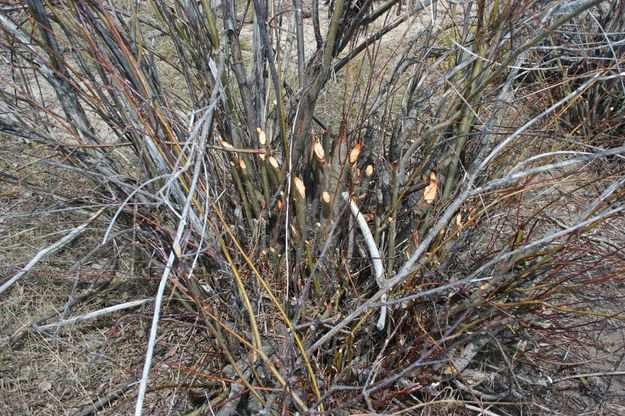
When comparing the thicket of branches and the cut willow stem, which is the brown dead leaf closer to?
the thicket of branches

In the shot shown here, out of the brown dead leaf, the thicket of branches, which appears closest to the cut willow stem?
the thicket of branches

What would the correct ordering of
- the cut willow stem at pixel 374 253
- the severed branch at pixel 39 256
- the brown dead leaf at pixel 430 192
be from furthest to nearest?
the brown dead leaf at pixel 430 192, the cut willow stem at pixel 374 253, the severed branch at pixel 39 256

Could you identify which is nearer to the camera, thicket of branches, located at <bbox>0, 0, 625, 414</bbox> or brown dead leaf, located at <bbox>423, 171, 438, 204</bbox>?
thicket of branches, located at <bbox>0, 0, 625, 414</bbox>

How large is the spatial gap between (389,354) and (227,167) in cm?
95

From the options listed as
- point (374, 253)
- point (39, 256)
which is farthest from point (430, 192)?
point (39, 256)

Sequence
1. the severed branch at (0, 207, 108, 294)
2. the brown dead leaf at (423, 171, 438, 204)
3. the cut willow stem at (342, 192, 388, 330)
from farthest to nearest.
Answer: the brown dead leaf at (423, 171, 438, 204)
the cut willow stem at (342, 192, 388, 330)
the severed branch at (0, 207, 108, 294)

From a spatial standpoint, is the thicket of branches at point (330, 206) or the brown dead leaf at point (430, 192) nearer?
the thicket of branches at point (330, 206)

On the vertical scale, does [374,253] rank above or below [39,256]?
below

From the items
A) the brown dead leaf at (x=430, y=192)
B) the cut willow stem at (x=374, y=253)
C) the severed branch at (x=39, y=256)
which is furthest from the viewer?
the brown dead leaf at (x=430, y=192)

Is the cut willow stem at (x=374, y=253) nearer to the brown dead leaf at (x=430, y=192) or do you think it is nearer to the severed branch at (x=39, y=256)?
the brown dead leaf at (x=430, y=192)

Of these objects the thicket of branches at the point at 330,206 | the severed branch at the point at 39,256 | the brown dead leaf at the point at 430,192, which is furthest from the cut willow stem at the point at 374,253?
the severed branch at the point at 39,256

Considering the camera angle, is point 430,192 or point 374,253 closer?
point 374,253

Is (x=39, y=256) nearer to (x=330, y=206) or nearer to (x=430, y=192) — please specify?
(x=330, y=206)

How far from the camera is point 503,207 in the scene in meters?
2.19
